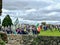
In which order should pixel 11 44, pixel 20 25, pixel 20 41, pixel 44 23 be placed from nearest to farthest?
1. pixel 11 44
2. pixel 20 41
3. pixel 20 25
4. pixel 44 23

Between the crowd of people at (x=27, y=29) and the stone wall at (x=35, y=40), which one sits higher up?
the crowd of people at (x=27, y=29)

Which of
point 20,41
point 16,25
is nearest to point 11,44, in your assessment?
point 20,41

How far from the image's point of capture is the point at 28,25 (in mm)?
25469

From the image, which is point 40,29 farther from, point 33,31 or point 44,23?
point 44,23

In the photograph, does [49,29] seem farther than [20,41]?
Yes

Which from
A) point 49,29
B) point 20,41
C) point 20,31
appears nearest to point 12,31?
point 20,31

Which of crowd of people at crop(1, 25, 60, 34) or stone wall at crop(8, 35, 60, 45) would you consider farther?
crowd of people at crop(1, 25, 60, 34)

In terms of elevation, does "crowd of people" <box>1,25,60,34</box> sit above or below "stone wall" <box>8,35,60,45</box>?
above

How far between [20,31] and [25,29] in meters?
1.14

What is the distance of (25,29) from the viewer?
930 inches

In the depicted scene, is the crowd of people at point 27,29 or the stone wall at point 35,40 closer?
the stone wall at point 35,40

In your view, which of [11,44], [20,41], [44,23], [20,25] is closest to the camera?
[11,44]

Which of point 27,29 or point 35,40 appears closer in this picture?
point 35,40

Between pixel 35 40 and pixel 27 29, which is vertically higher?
pixel 27 29
